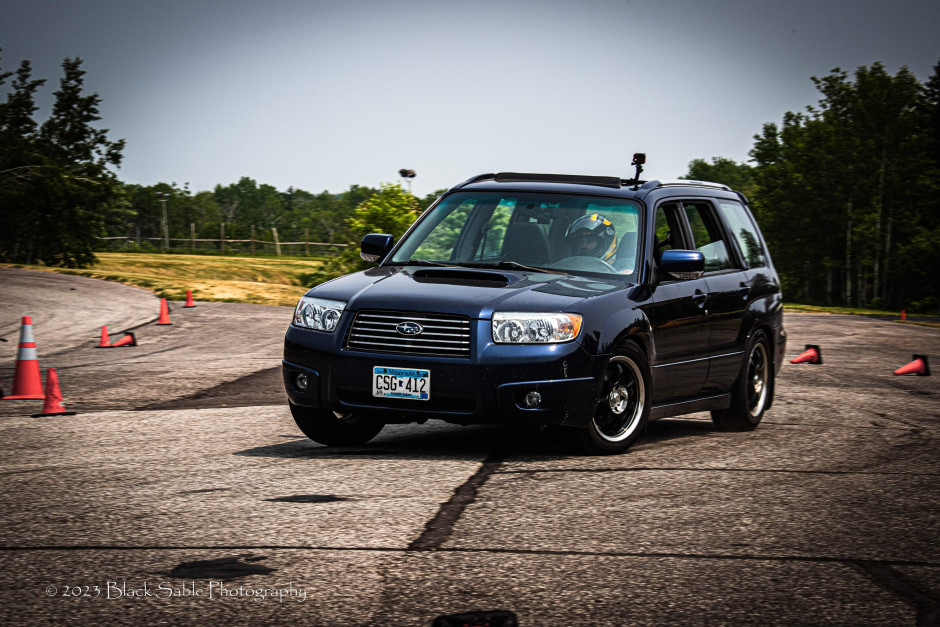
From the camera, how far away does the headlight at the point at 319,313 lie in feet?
24.1

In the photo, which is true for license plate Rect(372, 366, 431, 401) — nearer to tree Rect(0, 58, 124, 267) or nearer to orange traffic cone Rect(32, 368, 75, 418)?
orange traffic cone Rect(32, 368, 75, 418)

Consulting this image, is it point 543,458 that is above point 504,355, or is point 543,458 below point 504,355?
below

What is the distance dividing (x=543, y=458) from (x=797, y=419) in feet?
13.0

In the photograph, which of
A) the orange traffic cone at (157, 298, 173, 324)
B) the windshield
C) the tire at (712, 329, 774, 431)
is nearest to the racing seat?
the windshield

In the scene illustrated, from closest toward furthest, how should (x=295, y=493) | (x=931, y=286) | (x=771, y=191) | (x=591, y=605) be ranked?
(x=591, y=605) → (x=295, y=493) → (x=931, y=286) → (x=771, y=191)

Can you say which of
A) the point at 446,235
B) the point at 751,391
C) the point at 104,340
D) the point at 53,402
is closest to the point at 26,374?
the point at 53,402

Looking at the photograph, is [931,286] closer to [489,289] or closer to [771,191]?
[771,191]

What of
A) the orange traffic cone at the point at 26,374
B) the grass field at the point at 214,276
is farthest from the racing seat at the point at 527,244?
the grass field at the point at 214,276

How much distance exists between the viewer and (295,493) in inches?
240

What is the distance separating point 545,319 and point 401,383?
0.96 meters

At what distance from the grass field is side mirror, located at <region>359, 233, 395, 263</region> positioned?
75.6 feet

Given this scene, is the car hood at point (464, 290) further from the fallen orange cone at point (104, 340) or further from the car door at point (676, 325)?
the fallen orange cone at point (104, 340)

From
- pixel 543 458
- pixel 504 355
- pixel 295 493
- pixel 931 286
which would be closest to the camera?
pixel 295 493

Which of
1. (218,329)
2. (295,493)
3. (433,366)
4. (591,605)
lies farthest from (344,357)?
(218,329)
